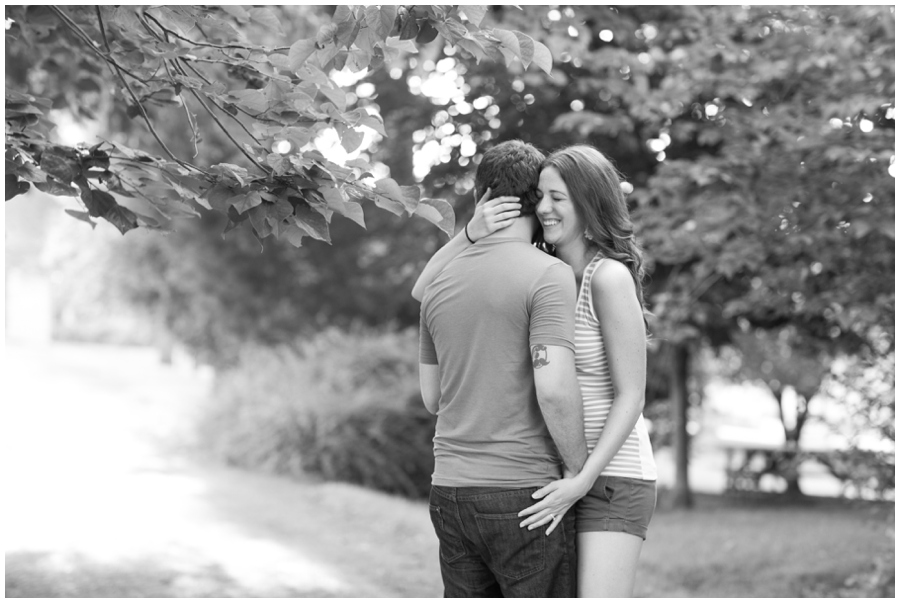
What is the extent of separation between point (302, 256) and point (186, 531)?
810cm

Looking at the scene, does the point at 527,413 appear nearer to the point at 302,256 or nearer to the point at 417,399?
the point at 417,399

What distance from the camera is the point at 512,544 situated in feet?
7.82

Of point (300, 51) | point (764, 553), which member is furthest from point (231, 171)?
point (764, 553)

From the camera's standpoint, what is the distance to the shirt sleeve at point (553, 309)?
2.35 metres

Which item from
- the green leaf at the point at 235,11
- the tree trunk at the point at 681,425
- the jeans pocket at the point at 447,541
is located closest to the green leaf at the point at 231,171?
the green leaf at the point at 235,11

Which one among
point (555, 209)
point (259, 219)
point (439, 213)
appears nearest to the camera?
point (555, 209)

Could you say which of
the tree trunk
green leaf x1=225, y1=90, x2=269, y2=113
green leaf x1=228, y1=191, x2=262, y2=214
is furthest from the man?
the tree trunk

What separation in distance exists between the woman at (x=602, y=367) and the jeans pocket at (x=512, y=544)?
0.04 meters

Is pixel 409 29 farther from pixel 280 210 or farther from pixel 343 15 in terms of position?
pixel 280 210

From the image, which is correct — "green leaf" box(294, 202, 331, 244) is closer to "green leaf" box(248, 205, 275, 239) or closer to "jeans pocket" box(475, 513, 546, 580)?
"green leaf" box(248, 205, 275, 239)

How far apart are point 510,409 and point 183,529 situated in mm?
6268

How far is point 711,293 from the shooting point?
10.4 metres

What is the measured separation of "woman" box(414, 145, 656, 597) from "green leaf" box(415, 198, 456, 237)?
0.14m

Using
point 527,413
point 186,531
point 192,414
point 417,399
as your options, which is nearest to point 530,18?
point 527,413
